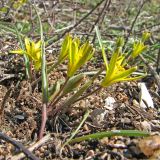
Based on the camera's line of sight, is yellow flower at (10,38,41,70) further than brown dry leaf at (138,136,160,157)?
Yes

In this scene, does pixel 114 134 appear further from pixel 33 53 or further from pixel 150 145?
pixel 33 53

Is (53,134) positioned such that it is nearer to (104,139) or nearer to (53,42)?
(104,139)

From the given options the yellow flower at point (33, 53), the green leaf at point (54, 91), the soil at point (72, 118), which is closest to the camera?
the soil at point (72, 118)

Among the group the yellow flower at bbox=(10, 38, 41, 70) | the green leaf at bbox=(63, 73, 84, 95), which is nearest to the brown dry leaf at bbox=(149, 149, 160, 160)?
the green leaf at bbox=(63, 73, 84, 95)

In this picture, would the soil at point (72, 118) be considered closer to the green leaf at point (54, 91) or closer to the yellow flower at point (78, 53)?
the green leaf at point (54, 91)

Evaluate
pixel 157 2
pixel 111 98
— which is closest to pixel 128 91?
pixel 111 98

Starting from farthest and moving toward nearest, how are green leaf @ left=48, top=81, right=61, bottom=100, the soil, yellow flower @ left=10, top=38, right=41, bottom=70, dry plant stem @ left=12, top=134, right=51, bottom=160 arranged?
yellow flower @ left=10, top=38, right=41, bottom=70 → green leaf @ left=48, top=81, right=61, bottom=100 → the soil → dry plant stem @ left=12, top=134, right=51, bottom=160

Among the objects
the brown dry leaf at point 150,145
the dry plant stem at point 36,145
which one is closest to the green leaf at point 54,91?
the dry plant stem at point 36,145

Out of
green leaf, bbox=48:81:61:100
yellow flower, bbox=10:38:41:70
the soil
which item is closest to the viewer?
the soil

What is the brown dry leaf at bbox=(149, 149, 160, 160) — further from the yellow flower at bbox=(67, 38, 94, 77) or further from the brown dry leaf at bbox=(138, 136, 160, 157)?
the yellow flower at bbox=(67, 38, 94, 77)
